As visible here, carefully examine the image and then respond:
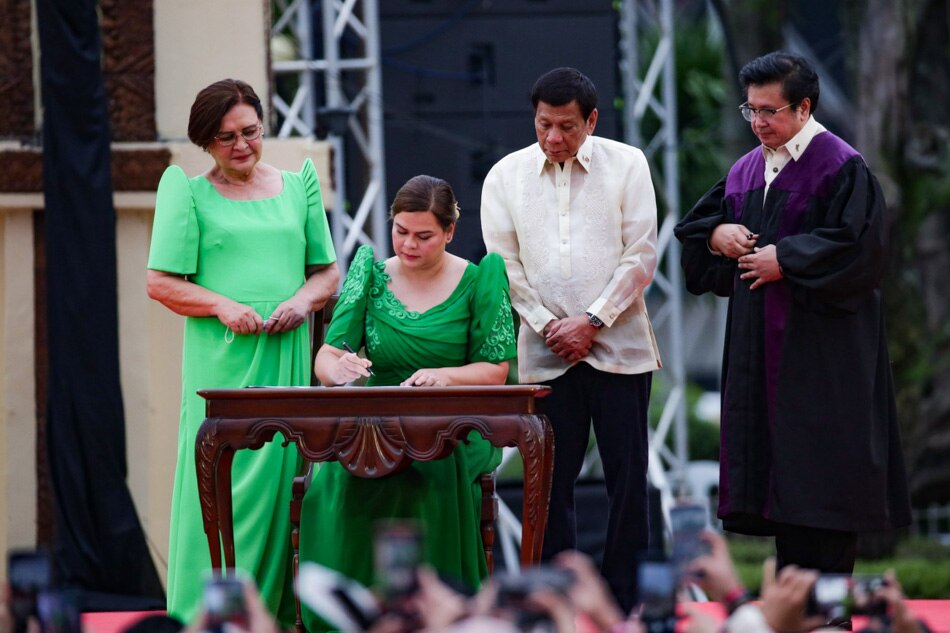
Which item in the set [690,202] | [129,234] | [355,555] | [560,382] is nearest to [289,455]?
[355,555]

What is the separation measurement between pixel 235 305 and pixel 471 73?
303 inches

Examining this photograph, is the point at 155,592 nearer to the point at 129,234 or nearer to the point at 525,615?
the point at 129,234

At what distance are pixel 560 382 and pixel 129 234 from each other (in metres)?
2.47

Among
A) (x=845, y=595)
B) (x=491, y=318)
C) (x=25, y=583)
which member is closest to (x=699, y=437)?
(x=491, y=318)

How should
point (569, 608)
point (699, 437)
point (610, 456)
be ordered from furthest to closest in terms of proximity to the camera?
point (699, 437) → point (610, 456) → point (569, 608)

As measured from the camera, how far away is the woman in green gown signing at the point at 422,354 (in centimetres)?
456

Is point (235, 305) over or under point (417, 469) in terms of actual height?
over

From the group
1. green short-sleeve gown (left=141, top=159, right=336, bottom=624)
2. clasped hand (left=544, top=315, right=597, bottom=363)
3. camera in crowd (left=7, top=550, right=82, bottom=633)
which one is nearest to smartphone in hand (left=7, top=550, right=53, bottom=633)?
camera in crowd (left=7, top=550, right=82, bottom=633)

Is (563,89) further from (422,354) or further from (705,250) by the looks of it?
(422,354)

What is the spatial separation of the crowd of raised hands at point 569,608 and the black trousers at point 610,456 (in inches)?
69.0

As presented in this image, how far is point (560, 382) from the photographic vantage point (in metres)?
4.80

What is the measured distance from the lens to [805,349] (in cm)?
441

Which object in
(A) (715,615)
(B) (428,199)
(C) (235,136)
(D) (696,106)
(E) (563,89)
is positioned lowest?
(A) (715,615)

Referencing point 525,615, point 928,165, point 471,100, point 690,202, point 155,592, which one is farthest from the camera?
point 690,202
